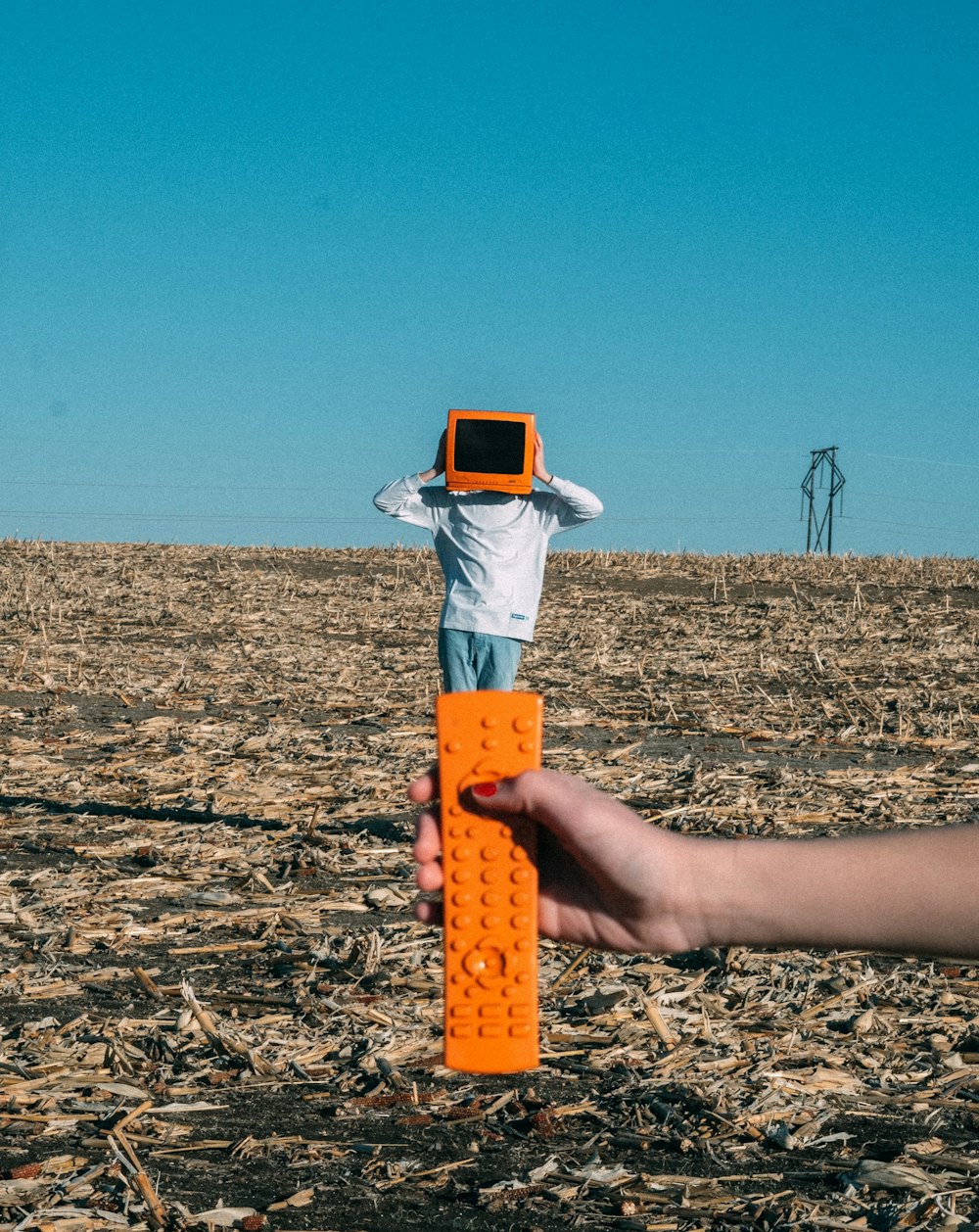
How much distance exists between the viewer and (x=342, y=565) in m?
26.2

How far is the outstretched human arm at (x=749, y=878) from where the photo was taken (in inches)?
78.2

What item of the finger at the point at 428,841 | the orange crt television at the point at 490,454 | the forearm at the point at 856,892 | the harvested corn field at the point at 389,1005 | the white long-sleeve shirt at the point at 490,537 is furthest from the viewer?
the white long-sleeve shirt at the point at 490,537

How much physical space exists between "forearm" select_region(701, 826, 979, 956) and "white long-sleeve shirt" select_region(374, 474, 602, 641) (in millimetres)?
5261

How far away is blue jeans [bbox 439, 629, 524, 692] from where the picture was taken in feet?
24.5

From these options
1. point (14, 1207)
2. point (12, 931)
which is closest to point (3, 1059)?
point (14, 1207)

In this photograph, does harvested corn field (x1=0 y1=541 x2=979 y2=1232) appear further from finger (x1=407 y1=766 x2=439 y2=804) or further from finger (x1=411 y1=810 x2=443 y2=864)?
finger (x1=407 y1=766 x2=439 y2=804)

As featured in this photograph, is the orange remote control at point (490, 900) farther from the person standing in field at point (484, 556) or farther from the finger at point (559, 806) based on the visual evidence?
the person standing in field at point (484, 556)

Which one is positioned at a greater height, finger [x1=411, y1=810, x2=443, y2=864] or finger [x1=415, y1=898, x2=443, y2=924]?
finger [x1=411, y1=810, x2=443, y2=864]

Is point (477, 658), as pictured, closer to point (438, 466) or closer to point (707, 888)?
point (438, 466)

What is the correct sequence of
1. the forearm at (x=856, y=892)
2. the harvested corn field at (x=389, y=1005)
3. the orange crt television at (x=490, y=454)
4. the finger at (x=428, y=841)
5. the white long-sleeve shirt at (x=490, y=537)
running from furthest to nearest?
the white long-sleeve shirt at (x=490, y=537) → the orange crt television at (x=490, y=454) → the harvested corn field at (x=389, y=1005) → the finger at (x=428, y=841) → the forearm at (x=856, y=892)

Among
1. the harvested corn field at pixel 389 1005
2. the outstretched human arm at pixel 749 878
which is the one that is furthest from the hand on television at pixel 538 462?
the outstretched human arm at pixel 749 878

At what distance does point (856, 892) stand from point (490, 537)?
5.54 metres

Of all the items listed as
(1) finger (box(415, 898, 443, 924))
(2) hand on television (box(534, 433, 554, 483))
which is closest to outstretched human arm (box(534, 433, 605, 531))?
(2) hand on television (box(534, 433, 554, 483))

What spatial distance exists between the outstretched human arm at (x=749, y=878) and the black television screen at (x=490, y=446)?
16.4 ft
